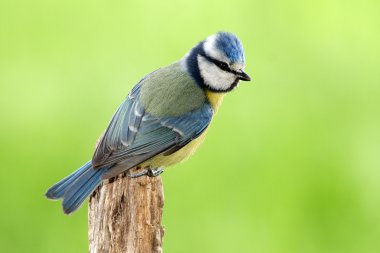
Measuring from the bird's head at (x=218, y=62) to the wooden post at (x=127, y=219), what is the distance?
79cm

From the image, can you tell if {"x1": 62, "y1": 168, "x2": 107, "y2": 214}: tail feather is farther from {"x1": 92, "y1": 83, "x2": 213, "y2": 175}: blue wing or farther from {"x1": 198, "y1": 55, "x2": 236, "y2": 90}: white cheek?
{"x1": 198, "y1": 55, "x2": 236, "y2": 90}: white cheek

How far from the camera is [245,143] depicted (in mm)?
5305

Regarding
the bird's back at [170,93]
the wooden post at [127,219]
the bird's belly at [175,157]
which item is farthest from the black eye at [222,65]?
the wooden post at [127,219]

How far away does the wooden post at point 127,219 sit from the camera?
3199mm

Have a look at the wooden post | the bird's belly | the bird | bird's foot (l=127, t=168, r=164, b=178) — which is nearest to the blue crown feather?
the bird

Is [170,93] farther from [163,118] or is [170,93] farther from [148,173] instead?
[148,173]

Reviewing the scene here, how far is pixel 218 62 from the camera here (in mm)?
3879

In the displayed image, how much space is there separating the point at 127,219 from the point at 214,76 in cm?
102

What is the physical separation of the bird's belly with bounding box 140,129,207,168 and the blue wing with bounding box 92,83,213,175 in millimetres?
49

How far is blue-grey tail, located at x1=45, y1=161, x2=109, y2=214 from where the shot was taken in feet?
11.3

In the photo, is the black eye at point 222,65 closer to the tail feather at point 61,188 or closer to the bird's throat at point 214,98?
the bird's throat at point 214,98

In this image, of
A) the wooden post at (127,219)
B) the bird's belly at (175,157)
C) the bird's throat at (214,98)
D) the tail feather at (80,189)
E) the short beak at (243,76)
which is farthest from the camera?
the bird's throat at (214,98)

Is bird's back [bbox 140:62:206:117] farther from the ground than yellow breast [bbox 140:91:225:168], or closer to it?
farther from the ground

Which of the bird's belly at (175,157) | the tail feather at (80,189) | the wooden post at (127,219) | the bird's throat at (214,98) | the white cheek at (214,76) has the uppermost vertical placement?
the white cheek at (214,76)
